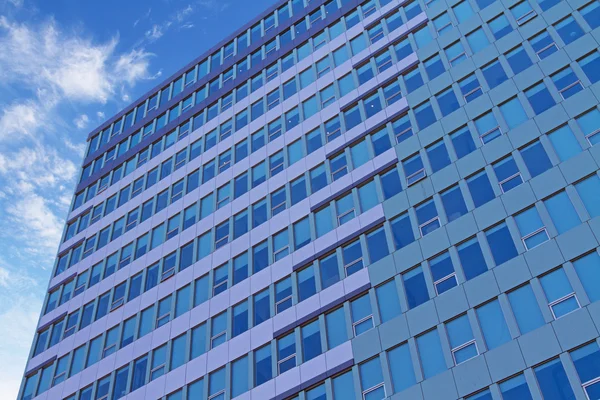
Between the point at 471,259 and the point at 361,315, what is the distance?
5.79 m

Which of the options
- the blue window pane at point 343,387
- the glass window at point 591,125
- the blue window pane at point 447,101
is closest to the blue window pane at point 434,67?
the blue window pane at point 447,101

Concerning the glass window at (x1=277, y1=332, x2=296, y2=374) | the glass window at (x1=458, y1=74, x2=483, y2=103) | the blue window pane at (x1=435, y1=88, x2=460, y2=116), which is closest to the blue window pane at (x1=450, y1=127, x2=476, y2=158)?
the blue window pane at (x1=435, y1=88, x2=460, y2=116)

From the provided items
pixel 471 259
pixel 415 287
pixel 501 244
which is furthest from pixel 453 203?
pixel 415 287

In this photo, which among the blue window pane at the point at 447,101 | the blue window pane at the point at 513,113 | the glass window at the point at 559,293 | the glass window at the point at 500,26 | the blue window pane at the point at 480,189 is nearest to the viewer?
the glass window at the point at 559,293

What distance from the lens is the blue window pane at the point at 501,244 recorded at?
1164 inches

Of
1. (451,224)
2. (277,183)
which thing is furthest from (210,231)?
(451,224)

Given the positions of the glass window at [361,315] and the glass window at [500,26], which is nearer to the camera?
the glass window at [361,315]

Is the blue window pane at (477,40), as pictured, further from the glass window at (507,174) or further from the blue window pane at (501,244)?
the blue window pane at (501,244)

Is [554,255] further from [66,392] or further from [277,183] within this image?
[66,392]

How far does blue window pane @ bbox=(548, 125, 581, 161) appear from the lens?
31.1m

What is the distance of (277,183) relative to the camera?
42.0m

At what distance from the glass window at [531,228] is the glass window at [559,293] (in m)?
1.86

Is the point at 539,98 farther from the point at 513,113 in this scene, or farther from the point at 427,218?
the point at 427,218

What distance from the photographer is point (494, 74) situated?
1471 inches
